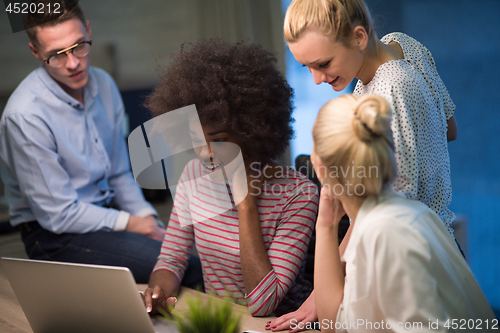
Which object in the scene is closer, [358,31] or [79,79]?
[358,31]

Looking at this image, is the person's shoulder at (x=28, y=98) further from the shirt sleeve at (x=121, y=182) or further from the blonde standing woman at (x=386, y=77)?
the blonde standing woman at (x=386, y=77)

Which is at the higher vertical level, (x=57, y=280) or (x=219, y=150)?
(x=219, y=150)

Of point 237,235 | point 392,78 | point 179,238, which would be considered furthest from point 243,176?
point 392,78

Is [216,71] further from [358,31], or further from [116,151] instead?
[116,151]

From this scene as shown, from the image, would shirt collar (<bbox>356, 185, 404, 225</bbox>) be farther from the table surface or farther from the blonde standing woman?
the table surface

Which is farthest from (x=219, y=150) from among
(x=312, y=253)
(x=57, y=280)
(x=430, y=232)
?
(x=430, y=232)

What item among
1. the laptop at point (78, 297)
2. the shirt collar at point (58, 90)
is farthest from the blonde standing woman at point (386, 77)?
the shirt collar at point (58, 90)

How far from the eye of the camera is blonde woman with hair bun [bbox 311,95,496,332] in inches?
28.4

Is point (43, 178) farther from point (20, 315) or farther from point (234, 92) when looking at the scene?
point (234, 92)

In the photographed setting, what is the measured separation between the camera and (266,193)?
1.35 meters

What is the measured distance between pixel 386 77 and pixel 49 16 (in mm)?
1516

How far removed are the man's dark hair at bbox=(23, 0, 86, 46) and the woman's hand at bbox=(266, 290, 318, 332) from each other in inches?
61.9

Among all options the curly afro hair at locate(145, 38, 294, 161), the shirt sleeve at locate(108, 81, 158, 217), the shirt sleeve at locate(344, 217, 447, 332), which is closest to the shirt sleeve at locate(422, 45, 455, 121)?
the curly afro hair at locate(145, 38, 294, 161)

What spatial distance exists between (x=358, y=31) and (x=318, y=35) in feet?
0.33
